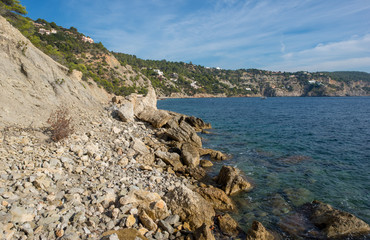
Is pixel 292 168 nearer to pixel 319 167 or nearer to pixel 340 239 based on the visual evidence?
pixel 319 167

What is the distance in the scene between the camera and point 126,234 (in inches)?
231

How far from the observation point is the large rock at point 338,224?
25.7ft

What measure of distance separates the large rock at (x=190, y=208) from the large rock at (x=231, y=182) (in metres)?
3.10

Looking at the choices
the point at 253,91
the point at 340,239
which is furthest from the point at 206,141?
the point at 253,91

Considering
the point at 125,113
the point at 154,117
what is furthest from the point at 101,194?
the point at 154,117

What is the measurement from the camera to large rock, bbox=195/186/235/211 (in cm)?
963

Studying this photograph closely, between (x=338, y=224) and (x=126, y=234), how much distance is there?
8.13m

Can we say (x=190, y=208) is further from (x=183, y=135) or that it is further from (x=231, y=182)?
(x=183, y=135)

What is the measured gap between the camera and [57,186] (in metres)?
7.27

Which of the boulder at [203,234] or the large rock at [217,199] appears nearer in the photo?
the boulder at [203,234]

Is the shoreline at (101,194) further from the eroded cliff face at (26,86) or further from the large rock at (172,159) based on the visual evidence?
the eroded cliff face at (26,86)

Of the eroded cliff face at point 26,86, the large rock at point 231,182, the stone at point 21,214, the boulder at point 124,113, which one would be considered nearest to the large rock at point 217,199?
the large rock at point 231,182

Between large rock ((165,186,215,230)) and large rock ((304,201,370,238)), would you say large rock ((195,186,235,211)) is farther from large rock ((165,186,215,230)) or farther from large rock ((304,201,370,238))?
large rock ((304,201,370,238))

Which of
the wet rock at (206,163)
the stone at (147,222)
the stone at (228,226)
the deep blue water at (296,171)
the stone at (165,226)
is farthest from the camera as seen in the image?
the wet rock at (206,163)
